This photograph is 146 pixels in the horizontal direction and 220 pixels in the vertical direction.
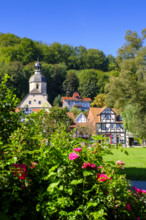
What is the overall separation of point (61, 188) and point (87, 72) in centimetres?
8614

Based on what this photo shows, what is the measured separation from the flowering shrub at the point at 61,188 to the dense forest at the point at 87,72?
22.2m

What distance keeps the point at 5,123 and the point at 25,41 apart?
93.3 m

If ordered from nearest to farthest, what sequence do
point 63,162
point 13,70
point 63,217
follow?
point 63,217, point 63,162, point 13,70

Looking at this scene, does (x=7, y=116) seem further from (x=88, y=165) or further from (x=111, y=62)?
(x=111, y=62)

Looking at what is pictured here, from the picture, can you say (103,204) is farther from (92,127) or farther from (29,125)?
(92,127)

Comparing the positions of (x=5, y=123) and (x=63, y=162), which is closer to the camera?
(x=63, y=162)

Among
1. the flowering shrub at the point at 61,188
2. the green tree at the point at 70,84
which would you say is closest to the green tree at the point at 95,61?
the green tree at the point at 70,84

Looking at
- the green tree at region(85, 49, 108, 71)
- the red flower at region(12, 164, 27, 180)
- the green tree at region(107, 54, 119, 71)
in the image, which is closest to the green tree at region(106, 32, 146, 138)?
the red flower at region(12, 164, 27, 180)

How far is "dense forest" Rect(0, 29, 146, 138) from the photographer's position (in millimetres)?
25453

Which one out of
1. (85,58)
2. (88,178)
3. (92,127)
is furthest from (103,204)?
(85,58)

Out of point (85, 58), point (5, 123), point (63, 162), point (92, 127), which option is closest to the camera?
point (63, 162)

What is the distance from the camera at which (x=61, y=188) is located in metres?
2.86

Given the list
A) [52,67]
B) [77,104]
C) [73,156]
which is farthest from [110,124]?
[52,67]

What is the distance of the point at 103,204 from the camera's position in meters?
2.94
